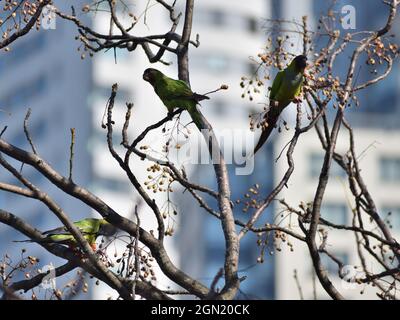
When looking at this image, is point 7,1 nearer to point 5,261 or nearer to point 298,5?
point 5,261

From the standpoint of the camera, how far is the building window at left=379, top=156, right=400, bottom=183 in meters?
73.5

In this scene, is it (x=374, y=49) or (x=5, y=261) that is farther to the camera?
(x=374, y=49)

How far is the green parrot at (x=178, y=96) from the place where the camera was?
7809 millimetres

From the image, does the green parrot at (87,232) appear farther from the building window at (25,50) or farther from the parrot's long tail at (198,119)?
the building window at (25,50)

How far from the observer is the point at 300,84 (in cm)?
795

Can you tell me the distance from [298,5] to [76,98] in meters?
27.6

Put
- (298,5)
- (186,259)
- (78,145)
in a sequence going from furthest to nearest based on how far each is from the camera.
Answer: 1. (298,5)
2. (186,259)
3. (78,145)

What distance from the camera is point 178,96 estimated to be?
819cm

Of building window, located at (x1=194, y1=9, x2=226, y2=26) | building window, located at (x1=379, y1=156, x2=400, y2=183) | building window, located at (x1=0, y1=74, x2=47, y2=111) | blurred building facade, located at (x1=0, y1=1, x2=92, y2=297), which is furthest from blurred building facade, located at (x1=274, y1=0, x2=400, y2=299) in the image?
building window, located at (x1=0, y1=74, x2=47, y2=111)

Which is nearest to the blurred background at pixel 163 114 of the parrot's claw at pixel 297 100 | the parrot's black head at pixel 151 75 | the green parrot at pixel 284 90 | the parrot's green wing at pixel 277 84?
the parrot's black head at pixel 151 75

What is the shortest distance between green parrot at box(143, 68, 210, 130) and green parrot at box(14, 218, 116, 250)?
109 centimetres

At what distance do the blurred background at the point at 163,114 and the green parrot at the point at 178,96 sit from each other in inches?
2463

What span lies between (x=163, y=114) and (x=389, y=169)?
21.5 m
